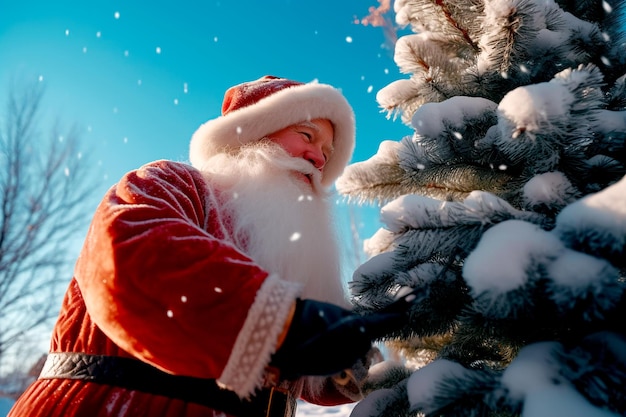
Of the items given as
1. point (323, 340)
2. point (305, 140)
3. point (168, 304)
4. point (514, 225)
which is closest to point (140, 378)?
point (168, 304)

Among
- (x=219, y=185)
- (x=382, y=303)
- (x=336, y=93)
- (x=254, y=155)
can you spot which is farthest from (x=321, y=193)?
(x=382, y=303)

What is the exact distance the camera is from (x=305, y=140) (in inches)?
78.1

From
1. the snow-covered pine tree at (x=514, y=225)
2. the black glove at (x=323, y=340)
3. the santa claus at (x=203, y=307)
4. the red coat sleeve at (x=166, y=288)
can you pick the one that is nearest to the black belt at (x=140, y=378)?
the santa claus at (x=203, y=307)

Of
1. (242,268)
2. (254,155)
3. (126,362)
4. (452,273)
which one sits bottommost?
(126,362)

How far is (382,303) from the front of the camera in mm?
1204

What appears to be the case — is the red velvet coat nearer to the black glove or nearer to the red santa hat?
the black glove

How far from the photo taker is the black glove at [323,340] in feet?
2.59

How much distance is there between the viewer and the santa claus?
2.76 ft

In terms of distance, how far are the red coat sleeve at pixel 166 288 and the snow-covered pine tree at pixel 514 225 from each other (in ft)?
1.51

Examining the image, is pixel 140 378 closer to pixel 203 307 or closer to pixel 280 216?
pixel 203 307

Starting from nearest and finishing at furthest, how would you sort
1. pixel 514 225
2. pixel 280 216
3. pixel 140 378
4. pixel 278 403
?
pixel 514 225
pixel 140 378
pixel 278 403
pixel 280 216

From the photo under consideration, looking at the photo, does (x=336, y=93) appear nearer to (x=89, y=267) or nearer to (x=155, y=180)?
(x=155, y=180)

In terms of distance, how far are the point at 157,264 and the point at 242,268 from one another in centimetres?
20

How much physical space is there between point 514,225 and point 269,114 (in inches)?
56.7
